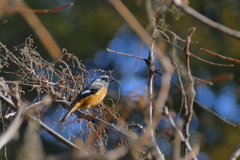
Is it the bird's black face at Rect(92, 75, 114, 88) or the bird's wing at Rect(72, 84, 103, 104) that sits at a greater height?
the bird's wing at Rect(72, 84, 103, 104)

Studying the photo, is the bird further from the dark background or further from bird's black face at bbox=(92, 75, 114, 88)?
the dark background

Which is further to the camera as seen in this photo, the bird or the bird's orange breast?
the bird's orange breast

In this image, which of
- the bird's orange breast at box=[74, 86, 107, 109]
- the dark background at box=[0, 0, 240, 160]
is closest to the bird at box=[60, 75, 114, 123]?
the bird's orange breast at box=[74, 86, 107, 109]

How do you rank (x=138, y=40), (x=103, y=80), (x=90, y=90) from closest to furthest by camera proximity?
(x=90, y=90) < (x=103, y=80) < (x=138, y=40)

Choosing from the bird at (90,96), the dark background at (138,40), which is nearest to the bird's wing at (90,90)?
the bird at (90,96)

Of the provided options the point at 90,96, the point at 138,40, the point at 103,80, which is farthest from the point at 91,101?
the point at 138,40

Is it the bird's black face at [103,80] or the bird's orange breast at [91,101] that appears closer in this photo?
the bird's orange breast at [91,101]

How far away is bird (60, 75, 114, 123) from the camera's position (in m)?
3.39

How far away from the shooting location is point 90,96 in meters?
3.84

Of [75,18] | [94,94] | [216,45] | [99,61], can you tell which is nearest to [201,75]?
[216,45]

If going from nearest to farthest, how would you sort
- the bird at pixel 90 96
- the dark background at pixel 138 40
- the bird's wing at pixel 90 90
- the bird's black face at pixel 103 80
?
1. the bird at pixel 90 96
2. the bird's wing at pixel 90 90
3. the bird's black face at pixel 103 80
4. the dark background at pixel 138 40

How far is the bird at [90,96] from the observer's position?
3.39 m

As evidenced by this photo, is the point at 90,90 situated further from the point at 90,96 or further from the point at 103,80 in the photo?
the point at 103,80

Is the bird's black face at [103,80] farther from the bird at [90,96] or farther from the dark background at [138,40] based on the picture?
the dark background at [138,40]
